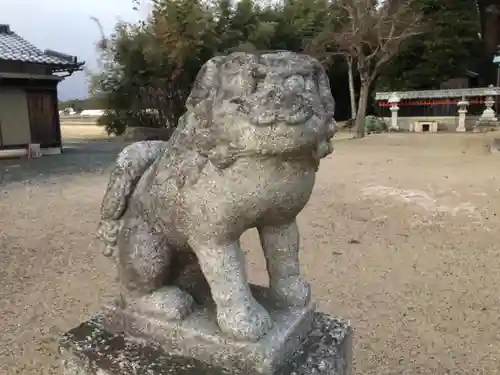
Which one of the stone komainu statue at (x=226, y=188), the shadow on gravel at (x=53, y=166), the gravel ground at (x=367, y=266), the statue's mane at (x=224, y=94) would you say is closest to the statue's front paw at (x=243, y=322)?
the stone komainu statue at (x=226, y=188)

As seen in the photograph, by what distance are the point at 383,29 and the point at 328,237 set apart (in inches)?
438

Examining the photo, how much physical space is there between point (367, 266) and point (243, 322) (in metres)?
2.53

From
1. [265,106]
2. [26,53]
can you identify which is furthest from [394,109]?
[265,106]

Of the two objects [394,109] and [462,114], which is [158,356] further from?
[394,109]

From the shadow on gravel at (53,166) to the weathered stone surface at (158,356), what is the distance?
6349 millimetres

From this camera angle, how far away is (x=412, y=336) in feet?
8.13

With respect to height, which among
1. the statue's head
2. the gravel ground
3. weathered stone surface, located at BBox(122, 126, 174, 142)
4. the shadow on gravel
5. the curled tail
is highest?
the statue's head

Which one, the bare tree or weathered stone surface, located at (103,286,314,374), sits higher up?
the bare tree

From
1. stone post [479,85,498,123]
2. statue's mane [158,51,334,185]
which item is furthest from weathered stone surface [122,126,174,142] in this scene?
statue's mane [158,51,334,185]

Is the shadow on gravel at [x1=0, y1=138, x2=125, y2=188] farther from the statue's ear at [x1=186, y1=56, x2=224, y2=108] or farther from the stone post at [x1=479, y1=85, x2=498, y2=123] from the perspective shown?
the stone post at [x1=479, y1=85, x2=498, y2=123]

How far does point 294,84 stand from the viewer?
0.91 meters

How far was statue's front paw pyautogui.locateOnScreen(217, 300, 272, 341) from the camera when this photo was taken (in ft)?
3.36

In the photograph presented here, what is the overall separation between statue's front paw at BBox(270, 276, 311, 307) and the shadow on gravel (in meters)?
6.60

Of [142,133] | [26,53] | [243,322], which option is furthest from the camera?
[142,133]
